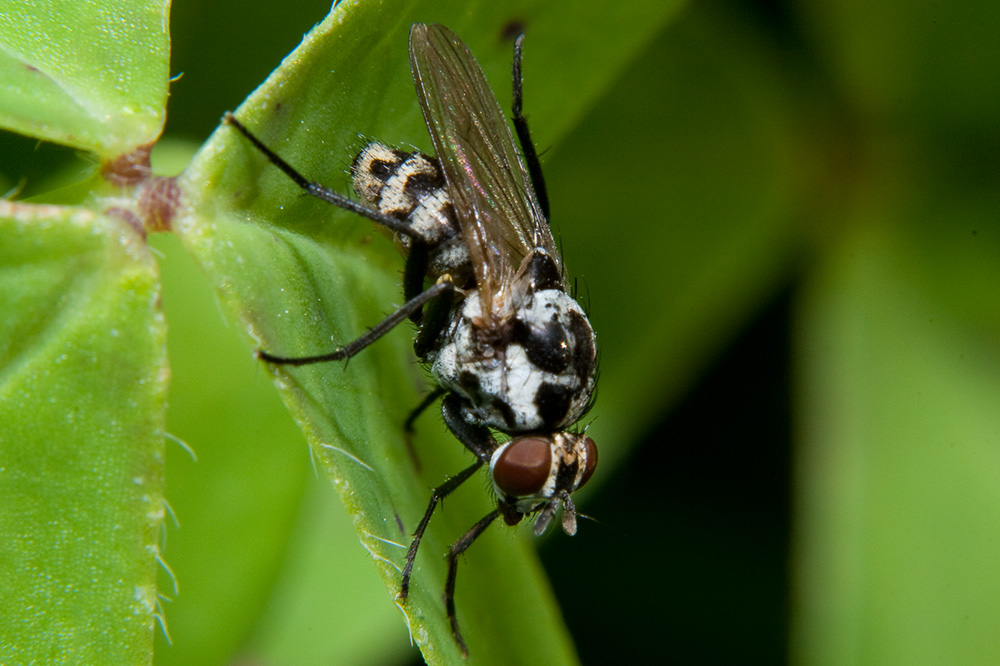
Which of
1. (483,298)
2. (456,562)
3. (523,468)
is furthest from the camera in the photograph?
(483,298)

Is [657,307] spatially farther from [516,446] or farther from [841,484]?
[516,446]

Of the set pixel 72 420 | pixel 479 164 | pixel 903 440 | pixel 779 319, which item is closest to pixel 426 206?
pixel 479 164

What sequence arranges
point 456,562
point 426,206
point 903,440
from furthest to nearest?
point 903,440 < point 426,206 < point 456,562

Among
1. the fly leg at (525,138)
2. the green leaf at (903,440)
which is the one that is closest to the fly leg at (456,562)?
the fly leg at (525,138)

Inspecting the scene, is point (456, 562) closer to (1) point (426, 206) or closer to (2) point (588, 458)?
(2) point (588, 458)

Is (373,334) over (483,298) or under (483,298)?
under

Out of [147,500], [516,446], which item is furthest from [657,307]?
[147,500]

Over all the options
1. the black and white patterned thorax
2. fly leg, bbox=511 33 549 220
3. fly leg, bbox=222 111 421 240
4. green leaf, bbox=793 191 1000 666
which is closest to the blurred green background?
green leaf, bbox=793 191 1000 666
